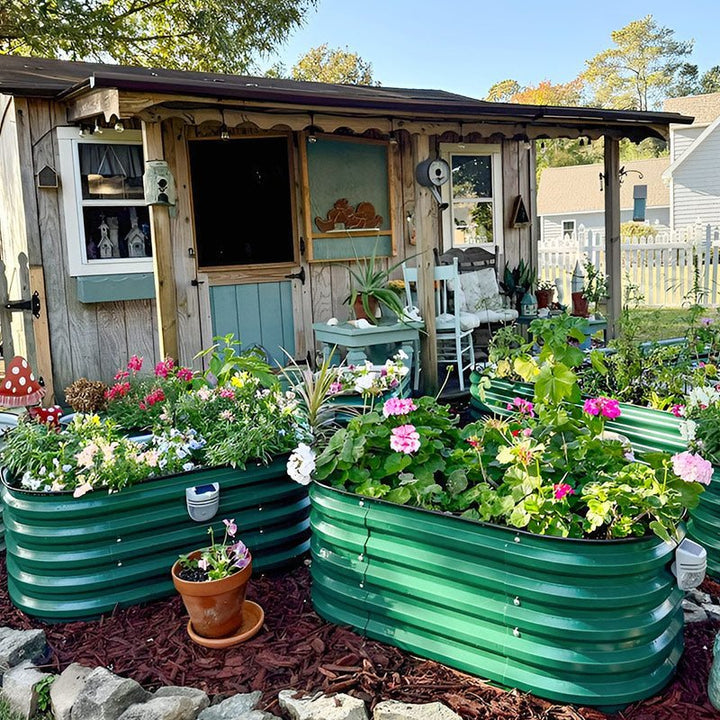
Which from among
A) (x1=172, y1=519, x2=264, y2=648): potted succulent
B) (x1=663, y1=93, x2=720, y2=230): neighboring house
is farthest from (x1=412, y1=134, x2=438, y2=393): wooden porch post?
(x1=663, y1=93, x2=720, y2=230): neighboring house

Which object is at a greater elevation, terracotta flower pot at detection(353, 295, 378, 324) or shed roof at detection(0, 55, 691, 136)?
shed roof at detection(0, 55, 691, 136)

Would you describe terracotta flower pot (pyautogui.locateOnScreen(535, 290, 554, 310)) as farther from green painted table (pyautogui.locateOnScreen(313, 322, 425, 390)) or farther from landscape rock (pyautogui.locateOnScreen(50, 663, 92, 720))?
landscape rock (pyautogui.locateOnScreen(50, 663, 92, 720))

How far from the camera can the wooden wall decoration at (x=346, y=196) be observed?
638cm

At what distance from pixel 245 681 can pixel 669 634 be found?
1.34 metres

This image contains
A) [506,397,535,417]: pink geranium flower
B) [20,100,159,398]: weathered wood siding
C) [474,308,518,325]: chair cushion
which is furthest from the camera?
[474,308,518,325]: chair cushion

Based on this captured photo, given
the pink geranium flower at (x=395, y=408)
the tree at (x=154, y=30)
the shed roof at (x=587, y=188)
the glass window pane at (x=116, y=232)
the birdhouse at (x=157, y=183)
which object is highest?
the tree at (x=154, y=30)

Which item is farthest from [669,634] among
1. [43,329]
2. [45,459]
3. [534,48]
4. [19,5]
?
[534,48]

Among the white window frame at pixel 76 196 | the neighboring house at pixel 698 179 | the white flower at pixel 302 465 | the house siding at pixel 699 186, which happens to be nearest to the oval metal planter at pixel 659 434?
the white flower at pixel 302 465

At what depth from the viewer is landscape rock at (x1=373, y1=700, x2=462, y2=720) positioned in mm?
2094

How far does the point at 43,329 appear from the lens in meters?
5.26

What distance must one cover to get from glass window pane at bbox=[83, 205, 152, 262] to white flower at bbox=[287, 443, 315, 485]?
11.2 ft

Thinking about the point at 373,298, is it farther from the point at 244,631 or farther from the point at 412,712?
the point at 412,712

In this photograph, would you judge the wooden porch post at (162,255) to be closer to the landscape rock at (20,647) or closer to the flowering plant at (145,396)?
the flowering plant at (145,396)

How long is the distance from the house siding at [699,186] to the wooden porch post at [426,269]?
18726 millimetres
